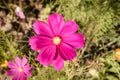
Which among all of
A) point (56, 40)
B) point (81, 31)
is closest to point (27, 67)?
point (56, 40)

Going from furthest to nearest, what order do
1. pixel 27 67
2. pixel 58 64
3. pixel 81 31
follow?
pixel 81 31 < pixel 27 67 < pixel 58 64

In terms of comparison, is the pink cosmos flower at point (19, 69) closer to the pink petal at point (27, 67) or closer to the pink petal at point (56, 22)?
the pink petal at point (27, 67)

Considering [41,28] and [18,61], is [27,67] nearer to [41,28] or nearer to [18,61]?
[18,61]

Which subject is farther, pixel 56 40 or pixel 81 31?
pixel 81 31

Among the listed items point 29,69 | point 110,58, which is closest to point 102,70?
point 110,58

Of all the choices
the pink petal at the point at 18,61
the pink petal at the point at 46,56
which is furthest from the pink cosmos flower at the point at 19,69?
the pink petal at the point at 46,56

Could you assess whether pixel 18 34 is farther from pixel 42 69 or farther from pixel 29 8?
pixel 42 69

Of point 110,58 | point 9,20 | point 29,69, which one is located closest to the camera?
point 29,69
